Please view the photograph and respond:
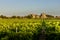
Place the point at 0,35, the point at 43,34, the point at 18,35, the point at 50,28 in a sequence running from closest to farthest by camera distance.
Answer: the point at 43,34
the point at 18,35
the point at 0,35
the point at 50,28

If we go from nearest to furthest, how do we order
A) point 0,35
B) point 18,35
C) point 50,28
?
point 18,35, point 0,35, point 50,28

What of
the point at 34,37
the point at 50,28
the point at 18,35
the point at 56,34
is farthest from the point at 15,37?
the point at 50,28

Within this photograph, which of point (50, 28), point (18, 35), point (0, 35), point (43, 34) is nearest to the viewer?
point (43, 34)

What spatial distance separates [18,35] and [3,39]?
44.7 inches

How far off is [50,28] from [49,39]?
965cm

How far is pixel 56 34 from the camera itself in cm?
1611

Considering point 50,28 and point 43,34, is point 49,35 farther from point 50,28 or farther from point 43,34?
point 50,28

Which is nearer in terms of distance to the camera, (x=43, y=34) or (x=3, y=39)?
(x=43, y=34)

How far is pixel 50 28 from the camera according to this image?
25203 mm

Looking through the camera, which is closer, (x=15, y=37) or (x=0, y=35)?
(x=15, y=37)

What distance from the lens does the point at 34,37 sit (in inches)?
670

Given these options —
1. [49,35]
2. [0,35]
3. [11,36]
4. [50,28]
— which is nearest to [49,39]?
[49,35]

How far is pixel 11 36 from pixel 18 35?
52 centimetres

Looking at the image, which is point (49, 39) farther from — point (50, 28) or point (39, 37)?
A: point (50, 28)
